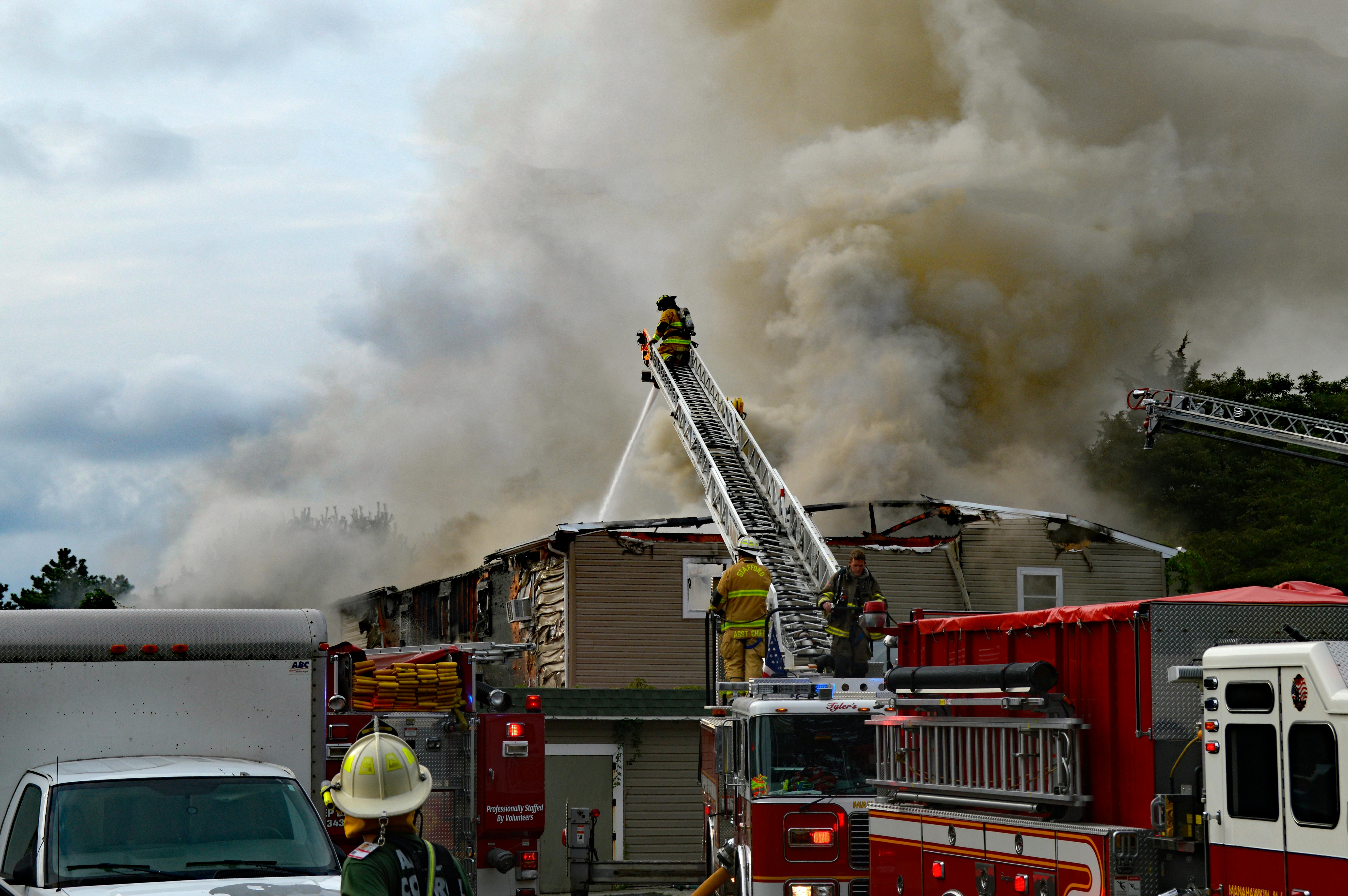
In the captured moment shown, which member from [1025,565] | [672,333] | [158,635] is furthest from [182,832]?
[672,333]

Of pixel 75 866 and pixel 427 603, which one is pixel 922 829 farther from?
pixel 427 603

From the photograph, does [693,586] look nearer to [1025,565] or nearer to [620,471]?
[1025,565]

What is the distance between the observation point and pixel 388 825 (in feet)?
14.0

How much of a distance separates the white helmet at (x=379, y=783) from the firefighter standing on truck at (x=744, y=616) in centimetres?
960

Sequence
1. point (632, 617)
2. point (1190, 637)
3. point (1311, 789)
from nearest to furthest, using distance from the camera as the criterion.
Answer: point (1311, 789) → point (1190, 637) → point (632, 617)

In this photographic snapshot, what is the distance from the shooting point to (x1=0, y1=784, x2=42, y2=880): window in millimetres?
7164

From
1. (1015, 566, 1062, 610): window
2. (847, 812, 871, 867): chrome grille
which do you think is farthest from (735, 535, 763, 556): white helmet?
(1015, 566, 1062, 610): window

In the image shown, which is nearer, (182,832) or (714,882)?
(182,832)

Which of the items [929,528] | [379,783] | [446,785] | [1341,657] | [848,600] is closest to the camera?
[379,783]

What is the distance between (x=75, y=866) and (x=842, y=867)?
208 inches

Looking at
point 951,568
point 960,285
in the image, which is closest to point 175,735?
point 951,568

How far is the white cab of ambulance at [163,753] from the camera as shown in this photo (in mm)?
6906

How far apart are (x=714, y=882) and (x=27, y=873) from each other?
5.99m

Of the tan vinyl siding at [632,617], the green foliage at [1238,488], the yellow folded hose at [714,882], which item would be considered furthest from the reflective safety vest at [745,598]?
the green foliage at [1238,488]
